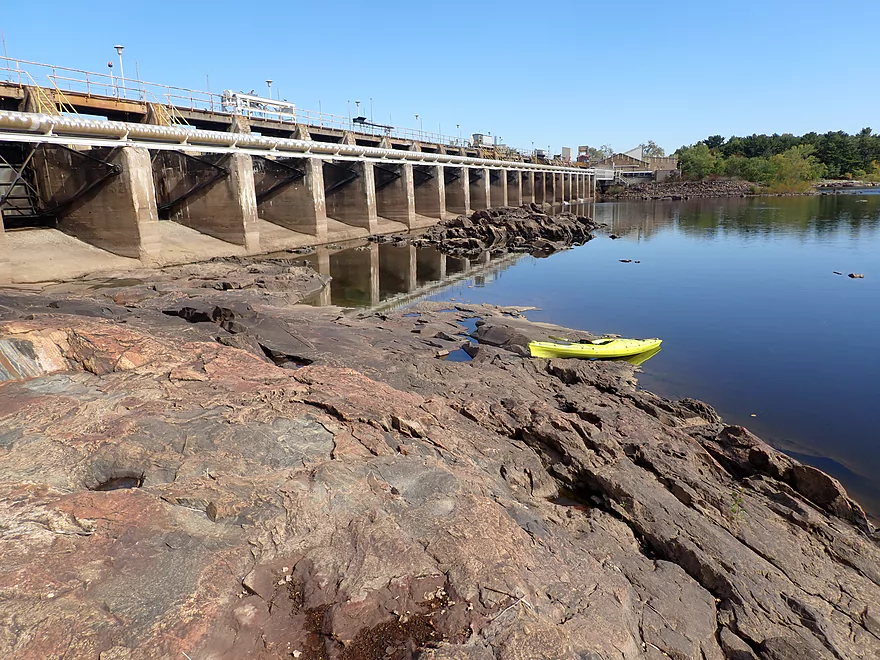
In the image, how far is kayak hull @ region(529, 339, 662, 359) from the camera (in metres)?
14.3

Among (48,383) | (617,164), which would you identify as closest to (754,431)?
(48,383)

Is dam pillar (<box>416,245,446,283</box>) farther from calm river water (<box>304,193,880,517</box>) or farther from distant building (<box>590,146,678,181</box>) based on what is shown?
distant building (<box>590,146,678,181</box>)

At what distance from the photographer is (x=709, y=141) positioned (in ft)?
559

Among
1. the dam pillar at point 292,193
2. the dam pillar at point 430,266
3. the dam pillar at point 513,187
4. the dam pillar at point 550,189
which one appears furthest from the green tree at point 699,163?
the dam pillar at point 292,193

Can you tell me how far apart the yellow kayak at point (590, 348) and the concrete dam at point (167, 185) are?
21205 mm

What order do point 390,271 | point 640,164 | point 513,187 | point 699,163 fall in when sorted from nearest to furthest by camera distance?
point 390,271, point 513,187, point 699,163, point 640,164

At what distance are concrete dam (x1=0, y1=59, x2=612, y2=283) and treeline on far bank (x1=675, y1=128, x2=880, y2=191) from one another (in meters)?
113

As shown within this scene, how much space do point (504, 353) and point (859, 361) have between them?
38.0ft

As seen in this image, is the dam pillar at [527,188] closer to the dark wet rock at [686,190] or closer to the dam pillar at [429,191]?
the dam pillar at [429,191]

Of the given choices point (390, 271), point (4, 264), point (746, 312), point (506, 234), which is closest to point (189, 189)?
point (4, 264)

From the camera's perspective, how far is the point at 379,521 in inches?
221

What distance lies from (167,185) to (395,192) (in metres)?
20.8

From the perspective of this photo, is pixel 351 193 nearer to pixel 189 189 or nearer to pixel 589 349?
pixel 189 189

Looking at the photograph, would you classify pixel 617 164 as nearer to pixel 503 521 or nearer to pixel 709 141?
pixel 709 141
